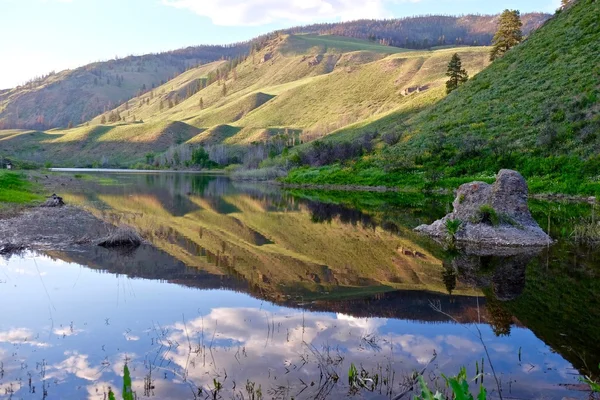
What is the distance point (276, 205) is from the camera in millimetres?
44812

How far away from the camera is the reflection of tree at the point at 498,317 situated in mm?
11805

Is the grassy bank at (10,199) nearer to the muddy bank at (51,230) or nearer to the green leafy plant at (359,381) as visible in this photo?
the muddy bank at (51,230)

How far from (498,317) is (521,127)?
154 ft

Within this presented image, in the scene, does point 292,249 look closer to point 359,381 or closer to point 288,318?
point 288,318

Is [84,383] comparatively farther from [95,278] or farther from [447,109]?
[447,109]

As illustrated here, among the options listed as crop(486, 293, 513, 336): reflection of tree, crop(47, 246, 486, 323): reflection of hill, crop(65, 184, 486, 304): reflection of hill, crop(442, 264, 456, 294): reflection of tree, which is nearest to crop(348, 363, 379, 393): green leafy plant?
crop(486, 293, 513, 336): reflection of tree

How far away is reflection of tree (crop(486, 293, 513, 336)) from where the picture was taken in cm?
1180

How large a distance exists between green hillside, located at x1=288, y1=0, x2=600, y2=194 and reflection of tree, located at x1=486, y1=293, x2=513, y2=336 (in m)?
28.8

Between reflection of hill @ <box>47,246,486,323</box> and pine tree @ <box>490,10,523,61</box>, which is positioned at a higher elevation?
pine tree @ <box>490,10,523,61</box>

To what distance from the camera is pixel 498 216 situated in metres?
24.2

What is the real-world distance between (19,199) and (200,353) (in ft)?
101

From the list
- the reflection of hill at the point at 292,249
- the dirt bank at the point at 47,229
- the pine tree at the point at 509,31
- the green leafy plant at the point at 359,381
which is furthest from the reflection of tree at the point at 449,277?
the pine tree at the point at 509,31

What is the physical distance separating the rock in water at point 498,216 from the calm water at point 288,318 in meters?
1.48

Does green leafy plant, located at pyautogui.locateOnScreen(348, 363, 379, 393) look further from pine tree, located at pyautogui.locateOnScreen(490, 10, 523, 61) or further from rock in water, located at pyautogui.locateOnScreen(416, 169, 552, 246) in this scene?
pine tree, located at pyautogui.locateOnScreen(490, 10, 523, 61)
